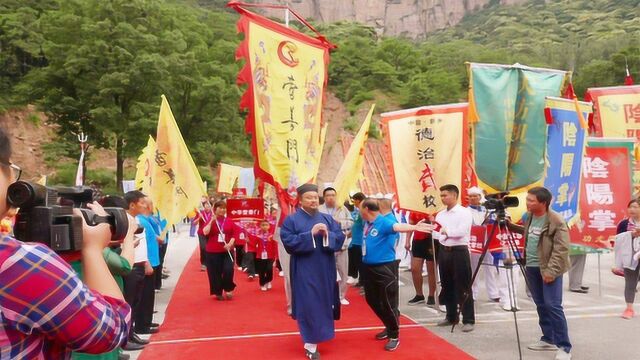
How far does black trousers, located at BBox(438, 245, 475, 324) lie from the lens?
19.1ft

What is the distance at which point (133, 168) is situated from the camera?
120 feet

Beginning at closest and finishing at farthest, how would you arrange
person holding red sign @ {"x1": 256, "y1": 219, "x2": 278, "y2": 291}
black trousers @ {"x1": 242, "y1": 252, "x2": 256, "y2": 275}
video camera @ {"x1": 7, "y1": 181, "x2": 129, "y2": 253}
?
video camera @ {"x1": 7, "y1": 181, "x2": 129, "y2": 253}, person holding red sign @ {"x1": 256, "y1": 219, "x2": 278, "y2": 291}, black trousers @ {"x1": 242, "y1": 252, "x2": 256, "y2": 275}

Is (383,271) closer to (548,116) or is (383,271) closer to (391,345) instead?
(391,345)

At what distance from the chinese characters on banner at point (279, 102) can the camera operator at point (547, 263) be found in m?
2.43

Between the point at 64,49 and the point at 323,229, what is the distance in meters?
23.3

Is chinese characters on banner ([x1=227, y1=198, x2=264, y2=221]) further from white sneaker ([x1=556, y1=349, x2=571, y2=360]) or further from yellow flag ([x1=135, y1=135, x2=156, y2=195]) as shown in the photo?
white sneaker ([x1=556, y1=349, x2=571, y2=360])

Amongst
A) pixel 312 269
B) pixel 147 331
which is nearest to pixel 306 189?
pixel 312 269

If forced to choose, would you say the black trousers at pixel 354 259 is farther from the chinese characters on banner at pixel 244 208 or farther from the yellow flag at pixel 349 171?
the yellow flag at pixel 349 171

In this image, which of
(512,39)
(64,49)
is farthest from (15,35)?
(512,39)

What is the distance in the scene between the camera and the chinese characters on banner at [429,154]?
21.1 ft

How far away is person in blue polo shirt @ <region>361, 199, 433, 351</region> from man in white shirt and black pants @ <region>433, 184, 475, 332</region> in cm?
74

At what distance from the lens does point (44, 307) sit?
1.17 metres

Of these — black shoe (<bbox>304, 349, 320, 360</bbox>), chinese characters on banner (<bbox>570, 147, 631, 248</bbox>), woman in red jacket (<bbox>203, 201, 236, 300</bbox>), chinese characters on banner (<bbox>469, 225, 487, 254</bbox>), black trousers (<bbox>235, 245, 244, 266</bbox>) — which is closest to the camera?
black shoe (<bbox>304, 349, 320, 360</bbox>)

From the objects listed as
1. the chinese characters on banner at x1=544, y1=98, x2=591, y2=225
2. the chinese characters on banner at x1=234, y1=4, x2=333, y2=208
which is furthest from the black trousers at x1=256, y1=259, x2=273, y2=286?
the chinese characters on banner at x1=544, y1=98, x2=591, y2=225
